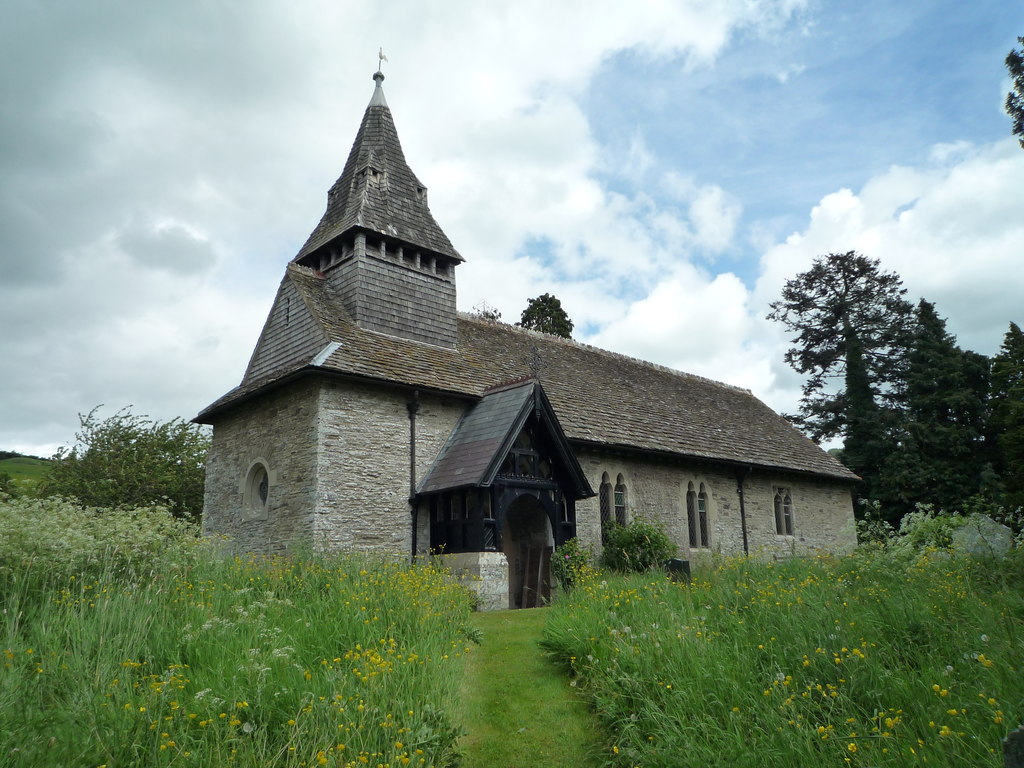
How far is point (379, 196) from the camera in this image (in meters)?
18.8

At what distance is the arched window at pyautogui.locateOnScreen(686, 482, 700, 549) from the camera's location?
20.2 m

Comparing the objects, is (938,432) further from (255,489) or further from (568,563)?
(255,489)

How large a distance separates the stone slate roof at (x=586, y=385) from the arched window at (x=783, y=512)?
0.96m

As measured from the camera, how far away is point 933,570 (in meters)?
8.17

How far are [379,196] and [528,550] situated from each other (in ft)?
32.7

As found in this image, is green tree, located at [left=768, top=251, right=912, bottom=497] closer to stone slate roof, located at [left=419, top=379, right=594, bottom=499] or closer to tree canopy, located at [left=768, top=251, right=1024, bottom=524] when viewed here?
A: tree canopy, located at [left=768, top=251, right=1024, bottom=524]

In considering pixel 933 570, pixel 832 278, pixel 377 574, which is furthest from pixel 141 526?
pixel 832 278

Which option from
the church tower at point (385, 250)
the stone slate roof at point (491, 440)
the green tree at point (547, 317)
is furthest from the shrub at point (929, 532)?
the green tree at point (547, 317)

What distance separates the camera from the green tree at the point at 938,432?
1169 inches

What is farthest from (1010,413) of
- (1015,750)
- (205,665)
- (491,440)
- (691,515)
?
(205,665)

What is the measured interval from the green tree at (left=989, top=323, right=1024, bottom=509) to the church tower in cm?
1613

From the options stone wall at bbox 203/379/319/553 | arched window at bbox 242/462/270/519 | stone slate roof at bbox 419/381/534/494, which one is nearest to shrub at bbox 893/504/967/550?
stone slate roof at bbox 419/381/534/494

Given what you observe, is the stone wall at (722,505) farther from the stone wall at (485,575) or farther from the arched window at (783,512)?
the stone wall at (485,575)

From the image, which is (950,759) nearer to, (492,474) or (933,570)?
(933,570)
